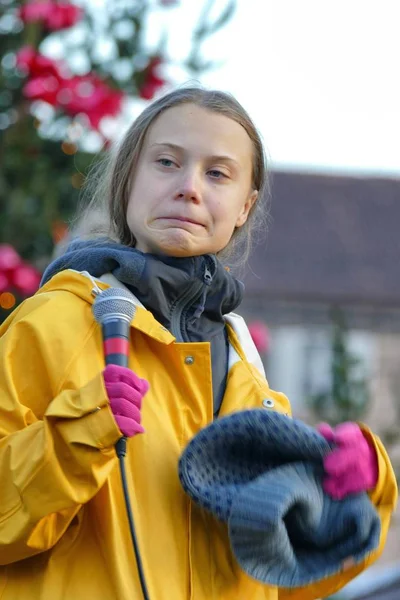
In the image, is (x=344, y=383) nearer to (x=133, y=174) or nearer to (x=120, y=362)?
(x=133, y=174)

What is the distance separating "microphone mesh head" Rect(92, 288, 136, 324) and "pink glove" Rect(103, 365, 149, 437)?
Result: 136 millimetres

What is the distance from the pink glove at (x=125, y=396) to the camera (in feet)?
7.36

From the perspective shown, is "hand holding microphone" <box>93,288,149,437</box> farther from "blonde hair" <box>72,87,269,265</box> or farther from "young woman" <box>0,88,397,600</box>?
"blonde hair" <box>72,87,269,265</box>

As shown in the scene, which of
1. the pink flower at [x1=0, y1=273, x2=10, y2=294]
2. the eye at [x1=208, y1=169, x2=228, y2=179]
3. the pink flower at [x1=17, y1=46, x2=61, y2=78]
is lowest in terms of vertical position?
the pink flower at [x1=0, y1=273, x2=10, y2=294]

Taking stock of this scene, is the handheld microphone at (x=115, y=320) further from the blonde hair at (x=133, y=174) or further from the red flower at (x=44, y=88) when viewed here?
the red flower at (x=44, y=88)

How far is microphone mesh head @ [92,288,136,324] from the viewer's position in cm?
239

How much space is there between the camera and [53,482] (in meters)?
2.24

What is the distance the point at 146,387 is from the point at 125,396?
7cm

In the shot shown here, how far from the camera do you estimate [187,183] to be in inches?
104

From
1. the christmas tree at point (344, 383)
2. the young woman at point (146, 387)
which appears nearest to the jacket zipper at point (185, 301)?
the young woman at point (146, 387)

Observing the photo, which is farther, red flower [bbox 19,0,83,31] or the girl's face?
red flower [bbox 19,0,83,31]

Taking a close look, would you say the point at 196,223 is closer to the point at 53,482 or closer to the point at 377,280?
the point at 53,482

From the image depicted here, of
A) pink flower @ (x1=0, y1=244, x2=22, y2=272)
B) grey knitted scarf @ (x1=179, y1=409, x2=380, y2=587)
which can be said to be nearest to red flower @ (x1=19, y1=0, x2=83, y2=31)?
pink flower @ (x1=0, y1=244, x2=22, y2=272)

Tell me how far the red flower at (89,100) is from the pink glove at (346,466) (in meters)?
3.97
